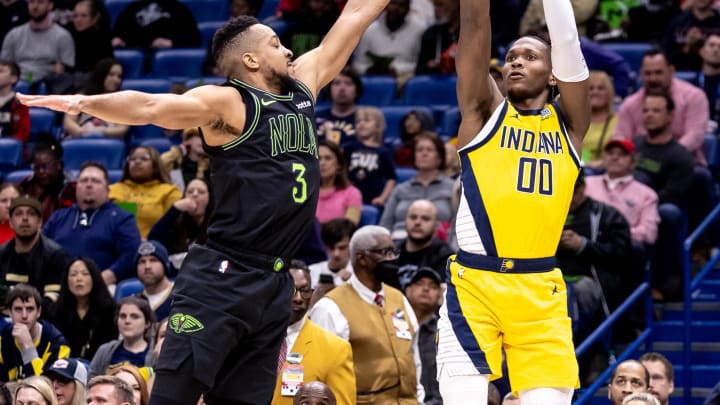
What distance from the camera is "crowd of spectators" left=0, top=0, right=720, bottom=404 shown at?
9.77 m

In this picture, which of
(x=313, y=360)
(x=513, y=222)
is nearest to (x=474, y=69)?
(x=513, y=222)

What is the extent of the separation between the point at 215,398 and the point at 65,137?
8870 millimetres

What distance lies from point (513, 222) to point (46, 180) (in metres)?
7.37

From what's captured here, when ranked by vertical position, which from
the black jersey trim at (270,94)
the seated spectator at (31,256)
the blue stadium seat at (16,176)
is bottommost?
the seated spectator at (31,256)

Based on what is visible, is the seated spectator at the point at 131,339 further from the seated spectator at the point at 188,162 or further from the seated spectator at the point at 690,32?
the seated spectator at the point at 690,32

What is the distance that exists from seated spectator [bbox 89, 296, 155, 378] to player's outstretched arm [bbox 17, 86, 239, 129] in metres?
4.34

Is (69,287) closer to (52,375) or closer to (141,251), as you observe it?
(141,251)

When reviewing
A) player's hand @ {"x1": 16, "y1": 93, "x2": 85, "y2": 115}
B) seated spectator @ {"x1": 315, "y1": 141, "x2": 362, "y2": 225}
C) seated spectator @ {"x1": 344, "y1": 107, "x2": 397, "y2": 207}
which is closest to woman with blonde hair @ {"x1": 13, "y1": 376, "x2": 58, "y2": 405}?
player's hand @ {"x1": 16, "y1": 93, "x2": 85, "y2": 115}

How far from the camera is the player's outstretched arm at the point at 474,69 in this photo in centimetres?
630

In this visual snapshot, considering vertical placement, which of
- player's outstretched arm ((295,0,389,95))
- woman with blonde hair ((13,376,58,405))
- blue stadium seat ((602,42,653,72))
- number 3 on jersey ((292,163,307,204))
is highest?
blue stadium seat ((602,42,653,72))

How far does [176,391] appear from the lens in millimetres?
5863

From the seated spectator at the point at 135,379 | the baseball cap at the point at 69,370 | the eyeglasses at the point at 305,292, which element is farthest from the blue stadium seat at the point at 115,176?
the eyeglasses at the point at 305,292

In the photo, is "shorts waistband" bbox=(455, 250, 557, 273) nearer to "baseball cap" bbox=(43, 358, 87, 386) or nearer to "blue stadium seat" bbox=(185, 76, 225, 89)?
"baseball cap" bbox=(43, 358, 87, 386)

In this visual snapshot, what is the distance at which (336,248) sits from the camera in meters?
10.8
